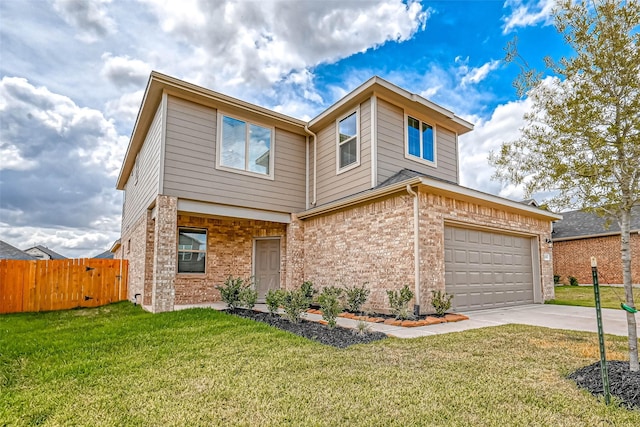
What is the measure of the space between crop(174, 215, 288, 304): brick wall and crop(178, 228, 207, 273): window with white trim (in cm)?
15

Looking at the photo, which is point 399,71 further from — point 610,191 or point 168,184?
point 610,191

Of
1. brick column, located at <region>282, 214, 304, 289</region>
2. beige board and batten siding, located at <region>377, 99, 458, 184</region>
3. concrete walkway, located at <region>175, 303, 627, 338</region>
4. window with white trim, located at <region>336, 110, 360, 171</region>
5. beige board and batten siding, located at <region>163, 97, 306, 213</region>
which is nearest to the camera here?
concrete walkway, located at <region>175, 303, 627, 338</region>

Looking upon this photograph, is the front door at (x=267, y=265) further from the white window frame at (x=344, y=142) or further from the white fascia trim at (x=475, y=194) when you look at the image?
the white fascia trim at (x=475, y=194)

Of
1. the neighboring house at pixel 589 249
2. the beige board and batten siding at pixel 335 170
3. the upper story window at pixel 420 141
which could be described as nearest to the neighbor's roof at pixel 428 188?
the beige board and batten siding at pixel 335 170

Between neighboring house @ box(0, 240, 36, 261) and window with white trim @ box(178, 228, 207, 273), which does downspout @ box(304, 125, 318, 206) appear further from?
neighboring house @ box(0, 240, 36, 261)

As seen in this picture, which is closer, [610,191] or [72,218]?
[610,191]

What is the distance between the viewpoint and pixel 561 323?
6.95 m

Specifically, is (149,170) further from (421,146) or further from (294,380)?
(294,380)

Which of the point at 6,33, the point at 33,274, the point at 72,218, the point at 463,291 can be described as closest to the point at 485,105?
the point at 463,291

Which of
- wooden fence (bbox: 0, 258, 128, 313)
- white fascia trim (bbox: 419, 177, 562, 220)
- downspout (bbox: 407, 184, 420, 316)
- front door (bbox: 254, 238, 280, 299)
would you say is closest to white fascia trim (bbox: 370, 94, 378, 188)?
downspout (bbox: 407, 184, 420, 316)

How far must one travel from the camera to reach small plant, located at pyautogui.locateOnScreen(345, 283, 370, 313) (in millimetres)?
8297

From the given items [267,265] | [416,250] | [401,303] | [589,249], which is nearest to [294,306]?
[401,303]

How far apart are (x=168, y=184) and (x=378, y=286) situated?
580cm

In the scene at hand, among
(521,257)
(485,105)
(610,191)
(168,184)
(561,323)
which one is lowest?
(561,323)
